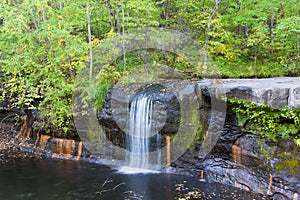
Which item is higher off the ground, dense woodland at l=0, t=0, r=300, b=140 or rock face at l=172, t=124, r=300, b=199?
dense woodland at l=0, t=0, r=300, b=140

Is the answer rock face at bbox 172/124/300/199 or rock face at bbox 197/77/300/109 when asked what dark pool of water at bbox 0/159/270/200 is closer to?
rock face at bbox 172/124/300/199

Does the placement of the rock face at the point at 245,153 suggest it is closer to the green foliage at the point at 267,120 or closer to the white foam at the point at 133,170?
the green foliage at the point at 267,120

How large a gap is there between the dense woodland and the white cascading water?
1466mm

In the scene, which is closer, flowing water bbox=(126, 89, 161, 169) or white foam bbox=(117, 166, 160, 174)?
white foam bbox=(117, 166, 160, 174)

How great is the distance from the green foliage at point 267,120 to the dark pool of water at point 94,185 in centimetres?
154

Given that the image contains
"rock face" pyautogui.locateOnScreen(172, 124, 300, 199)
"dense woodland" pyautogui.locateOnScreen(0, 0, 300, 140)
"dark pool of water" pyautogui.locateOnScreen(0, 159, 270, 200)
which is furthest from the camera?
"dense woodland" pyautogui.locateOnScreen(0, 0, 300, 140)

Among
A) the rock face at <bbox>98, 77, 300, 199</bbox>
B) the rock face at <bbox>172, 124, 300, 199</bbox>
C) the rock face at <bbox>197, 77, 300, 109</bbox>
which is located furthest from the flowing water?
the rock face at <bbox>197, 77, 300, 109</bbox>

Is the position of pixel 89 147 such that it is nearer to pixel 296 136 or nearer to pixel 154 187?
pixel 154 187

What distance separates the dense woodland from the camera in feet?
31.8

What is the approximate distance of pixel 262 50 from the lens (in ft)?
37.2

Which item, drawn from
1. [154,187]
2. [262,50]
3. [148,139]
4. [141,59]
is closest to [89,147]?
[148,139]

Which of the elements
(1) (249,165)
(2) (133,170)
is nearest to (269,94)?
(1) (249,165)

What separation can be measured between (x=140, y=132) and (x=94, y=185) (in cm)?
216

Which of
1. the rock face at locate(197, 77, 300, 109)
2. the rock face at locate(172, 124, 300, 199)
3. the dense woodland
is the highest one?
the dense woodland
